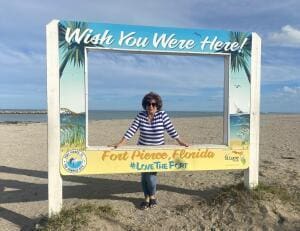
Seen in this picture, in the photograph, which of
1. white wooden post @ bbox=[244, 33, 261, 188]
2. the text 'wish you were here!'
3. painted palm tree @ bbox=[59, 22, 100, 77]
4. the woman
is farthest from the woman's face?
white wooden post @ bbox=[244, 33, 261, 188]

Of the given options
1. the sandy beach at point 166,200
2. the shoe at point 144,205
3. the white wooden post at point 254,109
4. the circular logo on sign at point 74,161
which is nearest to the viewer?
the sandy beach at point 166,200

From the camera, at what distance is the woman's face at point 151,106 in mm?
6588

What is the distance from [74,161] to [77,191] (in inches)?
76.0

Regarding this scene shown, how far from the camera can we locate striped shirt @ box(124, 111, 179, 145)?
22.0 ft

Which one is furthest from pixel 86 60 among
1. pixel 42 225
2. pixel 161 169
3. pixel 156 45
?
pixel 42 225

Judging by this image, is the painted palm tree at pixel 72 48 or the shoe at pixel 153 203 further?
the shoe at pixel 153 203

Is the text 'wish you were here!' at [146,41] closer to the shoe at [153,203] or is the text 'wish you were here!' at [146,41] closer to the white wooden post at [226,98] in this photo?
the white wooden post at [226,98]

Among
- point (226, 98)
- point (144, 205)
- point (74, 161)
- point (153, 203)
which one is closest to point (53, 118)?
point (74, 161)

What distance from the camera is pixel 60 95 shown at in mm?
6203

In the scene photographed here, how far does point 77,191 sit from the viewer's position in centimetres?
813

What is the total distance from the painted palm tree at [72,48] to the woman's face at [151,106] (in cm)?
120

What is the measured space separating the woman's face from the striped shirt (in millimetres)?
84

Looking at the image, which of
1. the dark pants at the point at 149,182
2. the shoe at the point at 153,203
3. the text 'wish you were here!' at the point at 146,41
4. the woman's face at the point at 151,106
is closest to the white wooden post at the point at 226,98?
the text 'wish you were here!' at the point at 146,41

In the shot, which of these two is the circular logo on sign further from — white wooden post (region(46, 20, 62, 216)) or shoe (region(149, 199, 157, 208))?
shoe (region(149, 199, 157, 208))
